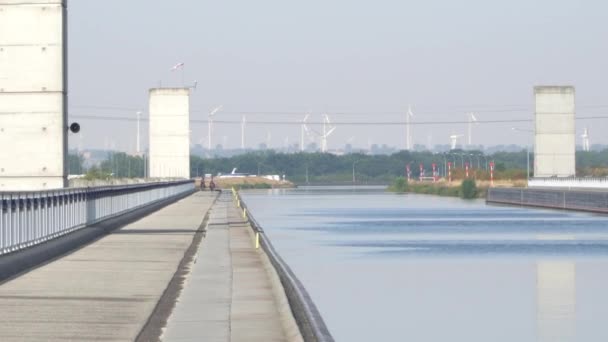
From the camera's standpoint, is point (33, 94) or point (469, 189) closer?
point (33, 94)

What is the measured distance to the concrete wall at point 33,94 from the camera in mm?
40875

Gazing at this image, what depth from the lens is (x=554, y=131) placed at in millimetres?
111125

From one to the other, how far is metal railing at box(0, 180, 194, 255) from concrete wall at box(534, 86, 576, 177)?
178 ft

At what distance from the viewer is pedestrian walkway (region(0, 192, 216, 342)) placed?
19.4 m

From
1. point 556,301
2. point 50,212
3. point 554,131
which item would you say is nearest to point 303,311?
point 556,301

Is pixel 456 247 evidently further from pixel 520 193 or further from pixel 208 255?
pixel 520 193

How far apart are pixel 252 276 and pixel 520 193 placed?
85.1 meters

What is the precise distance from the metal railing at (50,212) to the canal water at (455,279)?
6705mm

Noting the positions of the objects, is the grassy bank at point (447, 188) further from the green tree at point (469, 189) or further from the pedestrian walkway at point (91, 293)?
the pedestrian walkway at point (91, 293)

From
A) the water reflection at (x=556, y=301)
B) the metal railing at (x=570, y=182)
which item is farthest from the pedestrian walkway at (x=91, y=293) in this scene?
the metal railing at (x=570, y=182)

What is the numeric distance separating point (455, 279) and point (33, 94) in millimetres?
13790

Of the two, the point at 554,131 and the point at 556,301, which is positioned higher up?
the point at 554,131

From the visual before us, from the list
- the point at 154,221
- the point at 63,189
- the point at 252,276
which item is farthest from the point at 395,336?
the point at 154,221

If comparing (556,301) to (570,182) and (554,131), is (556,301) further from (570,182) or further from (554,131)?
(554,131)
